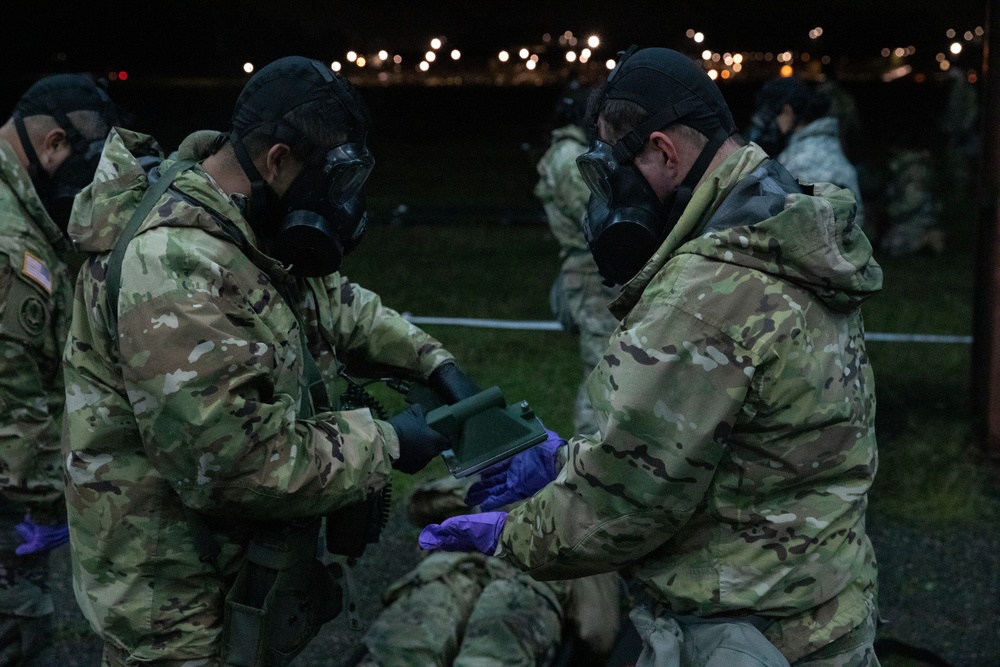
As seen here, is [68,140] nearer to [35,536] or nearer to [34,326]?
[34,326]

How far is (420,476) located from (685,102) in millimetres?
3902

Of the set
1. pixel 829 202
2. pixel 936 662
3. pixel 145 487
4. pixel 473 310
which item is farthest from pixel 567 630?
pixel 473 310

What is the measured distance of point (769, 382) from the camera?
81.7 inches

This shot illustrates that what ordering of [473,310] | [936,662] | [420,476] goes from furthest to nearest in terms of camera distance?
[473,310]
[420,476]
[936,662]

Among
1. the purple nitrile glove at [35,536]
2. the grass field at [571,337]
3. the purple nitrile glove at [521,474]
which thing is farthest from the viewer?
the grass field at [571,337]

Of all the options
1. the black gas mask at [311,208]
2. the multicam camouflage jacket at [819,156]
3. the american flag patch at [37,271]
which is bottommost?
the multicam camouflage jacket at [819,156]

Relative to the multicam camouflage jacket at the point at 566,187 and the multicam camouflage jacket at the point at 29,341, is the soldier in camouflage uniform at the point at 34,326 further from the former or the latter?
the multicam camouflage jacket at the point at 566,187

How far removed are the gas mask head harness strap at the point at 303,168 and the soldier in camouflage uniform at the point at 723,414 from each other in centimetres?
70

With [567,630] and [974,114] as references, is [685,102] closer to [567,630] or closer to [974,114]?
[567,630]

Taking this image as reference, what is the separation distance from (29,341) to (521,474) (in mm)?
1767

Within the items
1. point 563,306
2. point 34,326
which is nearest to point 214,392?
point 34,326

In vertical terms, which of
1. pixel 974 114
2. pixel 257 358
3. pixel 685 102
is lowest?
pixel 974 114

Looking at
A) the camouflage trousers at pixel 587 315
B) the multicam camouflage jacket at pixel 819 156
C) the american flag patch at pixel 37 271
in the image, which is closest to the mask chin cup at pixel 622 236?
the american flag patch at pixel 37 271

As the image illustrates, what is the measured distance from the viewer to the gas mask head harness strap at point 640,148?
235 centimetres
